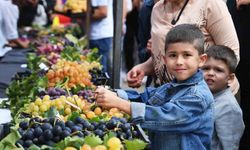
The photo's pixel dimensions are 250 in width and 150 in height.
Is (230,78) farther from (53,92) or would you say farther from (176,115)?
(53,92)

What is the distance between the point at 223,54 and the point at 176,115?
2.82ft

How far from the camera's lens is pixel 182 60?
290 centimetres

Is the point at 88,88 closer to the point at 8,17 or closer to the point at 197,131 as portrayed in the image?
the point at 197,131

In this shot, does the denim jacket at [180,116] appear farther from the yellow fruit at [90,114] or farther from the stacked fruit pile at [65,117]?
the yellow fruit at [90,114]

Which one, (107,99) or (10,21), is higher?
(107,99)

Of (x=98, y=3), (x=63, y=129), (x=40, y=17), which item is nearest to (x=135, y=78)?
(x=63, y=129)

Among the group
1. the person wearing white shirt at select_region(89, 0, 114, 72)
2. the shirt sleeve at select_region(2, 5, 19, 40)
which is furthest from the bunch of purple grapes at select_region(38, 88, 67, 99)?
the shirt sleeve at select_region(2, 5, 19, 40)

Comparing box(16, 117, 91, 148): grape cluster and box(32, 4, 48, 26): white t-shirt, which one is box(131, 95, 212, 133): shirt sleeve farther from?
box(32, 4, 48, 26): white t-shirt

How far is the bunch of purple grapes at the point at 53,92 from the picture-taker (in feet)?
12.2

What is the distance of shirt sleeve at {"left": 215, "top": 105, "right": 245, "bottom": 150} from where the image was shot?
3436mm

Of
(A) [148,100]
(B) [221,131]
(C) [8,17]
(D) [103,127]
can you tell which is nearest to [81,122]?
(D) [103,127]

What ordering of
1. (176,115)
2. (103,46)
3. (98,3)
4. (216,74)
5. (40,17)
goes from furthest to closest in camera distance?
(40,17)
(103,46)
(98,3)
(216,74)
(176,115)

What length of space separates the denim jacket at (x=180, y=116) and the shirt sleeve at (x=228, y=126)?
1.36 ft

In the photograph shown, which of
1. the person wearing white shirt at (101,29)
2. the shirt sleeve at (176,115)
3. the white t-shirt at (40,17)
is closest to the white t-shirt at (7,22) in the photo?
the person wearing white shirt at (101,29)
